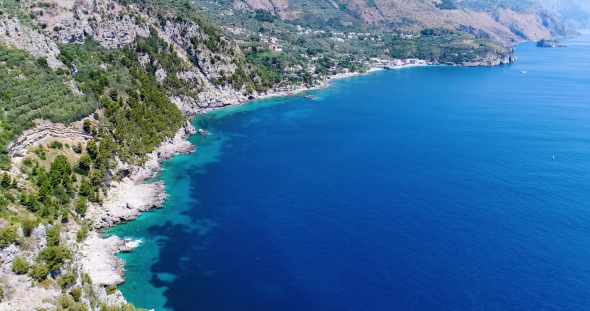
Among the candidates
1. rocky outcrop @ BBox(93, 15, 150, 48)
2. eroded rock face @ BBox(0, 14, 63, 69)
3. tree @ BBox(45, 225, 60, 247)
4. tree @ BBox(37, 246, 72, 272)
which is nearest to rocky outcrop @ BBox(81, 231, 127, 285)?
tree @ BBox(45, 225, 60, 247)

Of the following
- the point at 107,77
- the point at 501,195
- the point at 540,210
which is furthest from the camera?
the point at 107,77

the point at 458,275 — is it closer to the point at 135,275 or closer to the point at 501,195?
the point at 501,195

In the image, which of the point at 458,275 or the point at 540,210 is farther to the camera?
the point at 540,210

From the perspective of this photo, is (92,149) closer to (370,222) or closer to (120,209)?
(120,209)

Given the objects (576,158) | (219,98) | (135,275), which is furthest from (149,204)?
(576,158)

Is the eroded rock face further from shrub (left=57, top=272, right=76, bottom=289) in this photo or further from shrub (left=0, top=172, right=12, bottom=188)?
shrub (left=57, top=272, right=76, bottom=289)

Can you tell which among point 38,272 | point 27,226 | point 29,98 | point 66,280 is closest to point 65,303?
point 66,280
